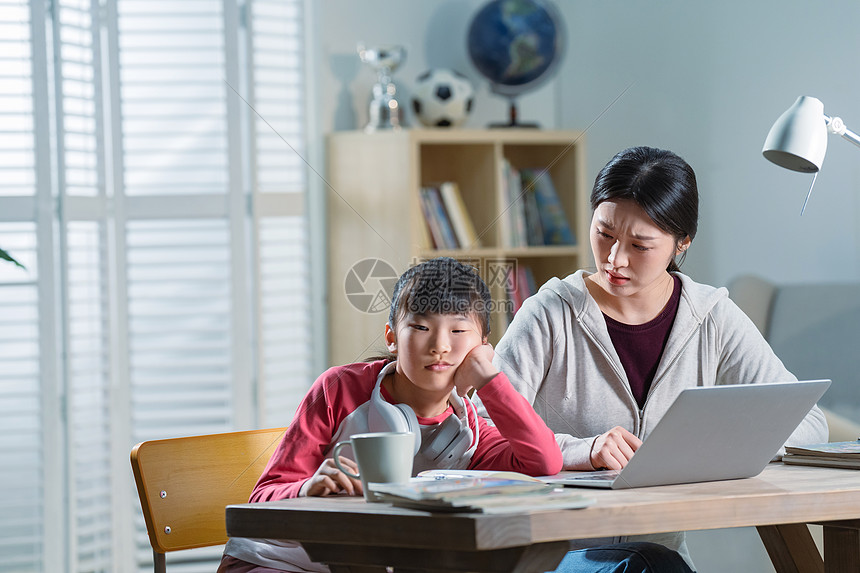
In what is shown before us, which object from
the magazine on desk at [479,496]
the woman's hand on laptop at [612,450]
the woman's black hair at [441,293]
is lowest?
the woman's hand on laptop at [612,450]

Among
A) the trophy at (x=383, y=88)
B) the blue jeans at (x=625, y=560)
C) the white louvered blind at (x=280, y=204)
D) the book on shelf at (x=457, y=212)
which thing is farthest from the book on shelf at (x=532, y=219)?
the blue jeans at (x=625, y=560)

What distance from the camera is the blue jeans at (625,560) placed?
1.10 meters

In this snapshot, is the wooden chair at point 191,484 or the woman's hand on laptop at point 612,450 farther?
the wooden chair at point 191,484

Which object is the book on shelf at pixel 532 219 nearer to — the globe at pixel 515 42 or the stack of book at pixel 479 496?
the globe at pixel 515 42

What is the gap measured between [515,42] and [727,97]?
74 cm

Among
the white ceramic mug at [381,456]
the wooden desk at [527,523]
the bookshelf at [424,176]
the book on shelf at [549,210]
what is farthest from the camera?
the book on shelf at [549,210]

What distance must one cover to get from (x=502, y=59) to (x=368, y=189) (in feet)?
1.91

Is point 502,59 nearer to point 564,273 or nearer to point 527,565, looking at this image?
point 564,273

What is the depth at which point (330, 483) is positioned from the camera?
0.96 m

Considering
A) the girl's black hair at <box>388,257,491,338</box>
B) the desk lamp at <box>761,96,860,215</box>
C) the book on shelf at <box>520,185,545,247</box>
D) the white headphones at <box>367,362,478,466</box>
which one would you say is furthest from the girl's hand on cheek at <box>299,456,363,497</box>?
the book on shelf at <box>520,185,545,247</box>

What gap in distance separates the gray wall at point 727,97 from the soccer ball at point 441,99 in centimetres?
22

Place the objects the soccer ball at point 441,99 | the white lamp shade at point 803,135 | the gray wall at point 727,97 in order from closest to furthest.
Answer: the white lamp shade at point 803,135 → the gray wall at point 727,97 → the soccer ball at point 441,99

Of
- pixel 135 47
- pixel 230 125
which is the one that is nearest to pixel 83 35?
pixel 135 47

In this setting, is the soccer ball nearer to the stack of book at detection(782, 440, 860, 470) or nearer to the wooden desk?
the stack of book at detection(782, 440, 860, 470)
